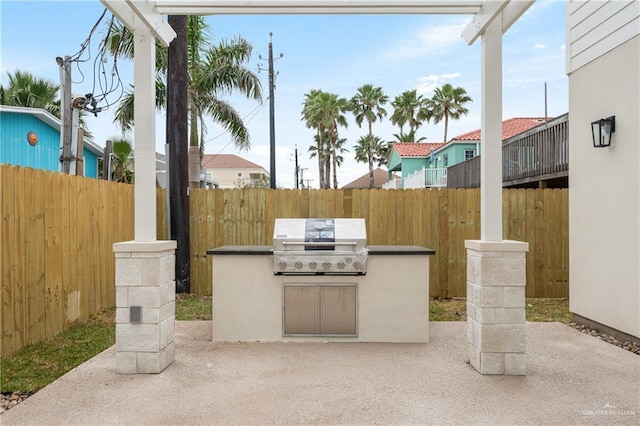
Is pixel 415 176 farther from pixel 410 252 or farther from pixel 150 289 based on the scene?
pixel 150 289

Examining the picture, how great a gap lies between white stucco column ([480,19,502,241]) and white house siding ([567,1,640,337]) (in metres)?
1.67

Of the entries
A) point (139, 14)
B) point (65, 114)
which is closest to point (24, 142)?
point (65, 114)

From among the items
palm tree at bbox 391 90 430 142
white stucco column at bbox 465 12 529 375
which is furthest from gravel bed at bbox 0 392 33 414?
palm tree at bbox 391 90 430 142

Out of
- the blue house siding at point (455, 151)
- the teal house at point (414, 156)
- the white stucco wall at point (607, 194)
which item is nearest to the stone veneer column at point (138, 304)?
the white stucco wall at point (607, 194)

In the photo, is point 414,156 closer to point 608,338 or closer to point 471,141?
point 471,141

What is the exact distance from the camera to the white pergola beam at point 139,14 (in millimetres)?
3282

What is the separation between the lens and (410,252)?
434 cm

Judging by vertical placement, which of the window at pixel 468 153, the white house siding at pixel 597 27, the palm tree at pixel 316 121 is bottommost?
the white house siding at pixel 597 27

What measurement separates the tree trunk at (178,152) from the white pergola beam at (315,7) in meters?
3.15

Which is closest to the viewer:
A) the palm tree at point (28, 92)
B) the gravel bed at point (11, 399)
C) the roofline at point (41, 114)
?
the gravel bed at point (11, 399)

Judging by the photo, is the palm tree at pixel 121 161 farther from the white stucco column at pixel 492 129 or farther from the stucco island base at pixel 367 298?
the white stucco column at pixel 492 129

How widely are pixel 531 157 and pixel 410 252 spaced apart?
290 inches

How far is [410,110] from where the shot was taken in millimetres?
35750

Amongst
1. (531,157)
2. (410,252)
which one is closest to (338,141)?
(531,157)
